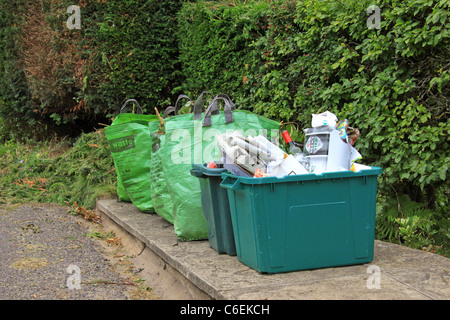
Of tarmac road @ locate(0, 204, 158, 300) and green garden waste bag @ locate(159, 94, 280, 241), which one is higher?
green garden waste bag @ locate(159, 94, 280, 241)

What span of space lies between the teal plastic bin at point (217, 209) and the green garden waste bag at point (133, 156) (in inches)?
65.6

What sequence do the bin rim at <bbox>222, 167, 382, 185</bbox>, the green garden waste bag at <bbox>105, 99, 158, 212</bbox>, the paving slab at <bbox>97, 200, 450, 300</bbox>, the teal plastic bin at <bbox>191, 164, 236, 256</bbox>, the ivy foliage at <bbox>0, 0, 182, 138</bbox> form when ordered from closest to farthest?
the paving slab at <bbox>97, 200, 450, 300</bbox>, the bin rim at <bbox>222, 167, 382, 185</bbox>, the teal plastic bin at <bbox>191, 164, 236, 256</bbox>, the green garden waste bag at <bbox>105, 99, 158, 212</bbox>, the ivy foliage at <bbox>0, 0, 182, 138</bbox>

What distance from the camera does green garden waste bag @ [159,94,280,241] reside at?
3494 mm

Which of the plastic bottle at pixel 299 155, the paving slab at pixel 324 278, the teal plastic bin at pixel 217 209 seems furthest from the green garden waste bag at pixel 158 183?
the plastic bottle at pixel 299 155

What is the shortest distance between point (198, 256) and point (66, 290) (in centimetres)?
93

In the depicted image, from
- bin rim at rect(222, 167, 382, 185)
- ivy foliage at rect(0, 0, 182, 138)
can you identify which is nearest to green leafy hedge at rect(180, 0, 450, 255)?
bin rim at rect(222, 167, 382, 185)

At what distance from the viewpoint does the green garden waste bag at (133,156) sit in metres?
4.77

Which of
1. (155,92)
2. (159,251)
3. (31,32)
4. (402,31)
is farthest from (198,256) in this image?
(31,32)

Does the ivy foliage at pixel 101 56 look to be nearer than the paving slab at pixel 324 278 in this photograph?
No

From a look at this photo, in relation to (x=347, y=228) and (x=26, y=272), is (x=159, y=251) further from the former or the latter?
(x=347, y=228)

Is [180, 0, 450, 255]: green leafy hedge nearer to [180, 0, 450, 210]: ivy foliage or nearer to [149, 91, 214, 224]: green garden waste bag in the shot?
[180, 0, 450, 210]: ivy foliage

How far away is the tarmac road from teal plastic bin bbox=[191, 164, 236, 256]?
66cm

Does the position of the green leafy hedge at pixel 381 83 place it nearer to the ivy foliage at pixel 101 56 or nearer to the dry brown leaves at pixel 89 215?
the dry brown leaves at pixel 89 215

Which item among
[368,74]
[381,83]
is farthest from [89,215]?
[381,83]
